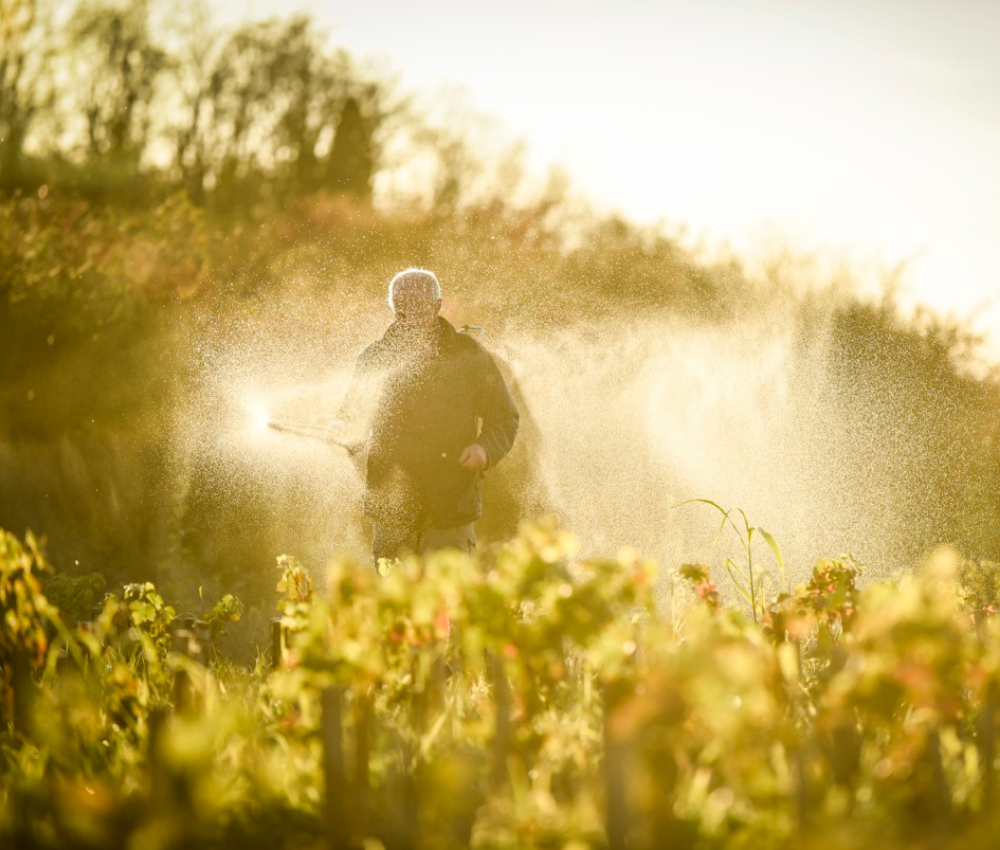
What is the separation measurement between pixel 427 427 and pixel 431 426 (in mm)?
21

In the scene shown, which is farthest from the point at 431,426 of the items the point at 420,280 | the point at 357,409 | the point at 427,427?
the point at 420,280

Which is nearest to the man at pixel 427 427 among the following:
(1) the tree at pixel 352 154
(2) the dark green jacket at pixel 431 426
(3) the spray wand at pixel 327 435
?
(2) the dark green jacket at pixel 431 426

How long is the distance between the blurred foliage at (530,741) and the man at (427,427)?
6.15 feet

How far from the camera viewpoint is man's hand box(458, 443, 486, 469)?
5023mm

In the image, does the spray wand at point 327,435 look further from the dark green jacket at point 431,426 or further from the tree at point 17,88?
the tree at point 17,88

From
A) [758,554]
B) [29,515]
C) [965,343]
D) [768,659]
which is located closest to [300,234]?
[29,515]

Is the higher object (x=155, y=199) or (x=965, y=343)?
(x=965, y=343)

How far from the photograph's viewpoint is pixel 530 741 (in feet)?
9.12

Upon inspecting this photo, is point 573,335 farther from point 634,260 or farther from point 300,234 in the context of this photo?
point 300,234

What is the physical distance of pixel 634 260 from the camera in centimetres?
1245

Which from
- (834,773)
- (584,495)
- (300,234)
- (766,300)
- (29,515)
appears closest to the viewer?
A: (834,773)

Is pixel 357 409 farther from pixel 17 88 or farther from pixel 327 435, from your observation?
pixel 17 88

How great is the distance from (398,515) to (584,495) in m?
3.71

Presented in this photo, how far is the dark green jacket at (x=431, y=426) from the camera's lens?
5164 millimetres
